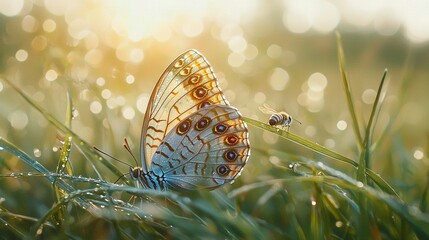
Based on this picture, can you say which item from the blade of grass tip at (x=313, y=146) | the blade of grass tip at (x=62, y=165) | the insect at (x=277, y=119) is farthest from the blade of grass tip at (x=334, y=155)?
the insect at (x=277, y=119)

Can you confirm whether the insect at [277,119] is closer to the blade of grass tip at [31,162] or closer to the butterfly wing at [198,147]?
the butterfly wing at [198,147]

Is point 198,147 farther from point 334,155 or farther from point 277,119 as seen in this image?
point 334,155

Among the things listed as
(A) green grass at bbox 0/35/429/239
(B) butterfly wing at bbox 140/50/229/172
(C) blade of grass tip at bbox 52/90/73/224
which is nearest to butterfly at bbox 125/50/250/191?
(B) butterfly wing at bbox 140/50/229/172

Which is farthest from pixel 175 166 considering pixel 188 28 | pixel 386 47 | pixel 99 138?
pixel 386 47

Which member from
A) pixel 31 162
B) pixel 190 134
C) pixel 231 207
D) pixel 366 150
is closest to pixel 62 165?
pixel 31 162

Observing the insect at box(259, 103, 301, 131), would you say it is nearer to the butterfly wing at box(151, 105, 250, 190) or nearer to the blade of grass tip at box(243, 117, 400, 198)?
the butterfly wing at box(151, 105, 250, 190)

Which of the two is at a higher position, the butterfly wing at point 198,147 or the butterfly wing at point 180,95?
the butterfly wing at point 180,95

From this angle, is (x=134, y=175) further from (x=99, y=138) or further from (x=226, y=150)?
(x=99, y=138)

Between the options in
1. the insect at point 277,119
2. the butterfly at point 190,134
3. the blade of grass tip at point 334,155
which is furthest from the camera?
the insect at point 277,119
